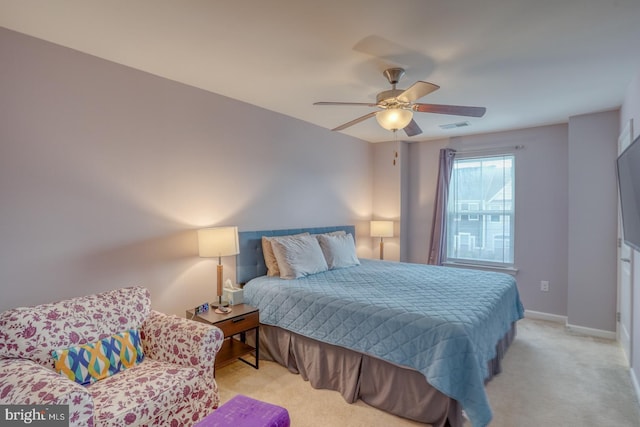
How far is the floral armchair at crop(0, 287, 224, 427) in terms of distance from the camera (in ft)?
4.65

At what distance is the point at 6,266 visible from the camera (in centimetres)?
199

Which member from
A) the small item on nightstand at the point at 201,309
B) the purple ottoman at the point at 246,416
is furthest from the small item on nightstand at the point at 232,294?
the purple ottoman at the point at 246,416

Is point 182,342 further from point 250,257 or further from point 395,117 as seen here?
point 395,117

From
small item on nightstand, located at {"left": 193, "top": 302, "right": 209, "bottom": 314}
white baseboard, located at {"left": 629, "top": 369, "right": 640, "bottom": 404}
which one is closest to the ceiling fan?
small item on nightstand, located at {"left": 193, "top": 302, "right": 209, "bottom": 314}

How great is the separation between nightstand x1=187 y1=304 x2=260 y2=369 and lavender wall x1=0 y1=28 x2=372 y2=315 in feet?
1.44

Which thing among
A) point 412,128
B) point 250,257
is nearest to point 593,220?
point 412,128

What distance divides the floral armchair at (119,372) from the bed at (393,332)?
83cm

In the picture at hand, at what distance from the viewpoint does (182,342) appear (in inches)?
80.0

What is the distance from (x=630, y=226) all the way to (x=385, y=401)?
201 cm

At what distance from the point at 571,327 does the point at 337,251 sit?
9.43ft

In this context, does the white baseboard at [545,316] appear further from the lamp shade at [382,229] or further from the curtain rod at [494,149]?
the curtain rod at [494,149]

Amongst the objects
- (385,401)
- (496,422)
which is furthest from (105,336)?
(496,422)

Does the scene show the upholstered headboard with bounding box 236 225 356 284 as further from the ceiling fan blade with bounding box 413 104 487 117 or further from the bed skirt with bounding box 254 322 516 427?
the ceiling fan blade with bounding box 413 104 487 117

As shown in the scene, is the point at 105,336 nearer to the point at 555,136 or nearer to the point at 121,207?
the point at 121,207
